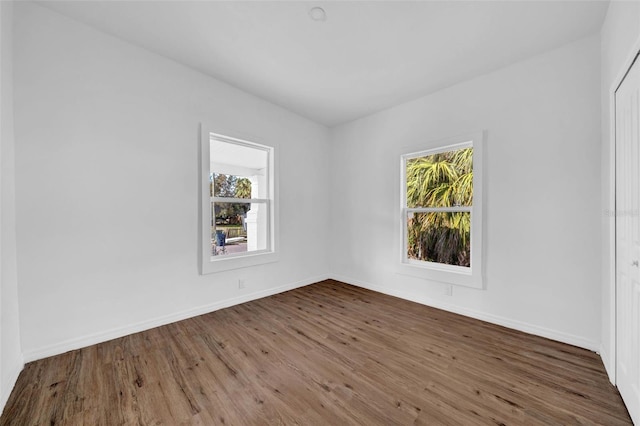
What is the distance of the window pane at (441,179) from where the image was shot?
10.1 feet

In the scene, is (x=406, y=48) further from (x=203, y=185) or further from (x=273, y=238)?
(x=273, y=238)

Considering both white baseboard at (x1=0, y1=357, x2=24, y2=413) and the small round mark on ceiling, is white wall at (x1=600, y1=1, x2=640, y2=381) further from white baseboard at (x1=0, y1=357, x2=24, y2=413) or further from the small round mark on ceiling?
white baseboard at (x1=0, y1=357, x2=24, y2=413)

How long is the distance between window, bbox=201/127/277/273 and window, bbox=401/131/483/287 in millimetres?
1957

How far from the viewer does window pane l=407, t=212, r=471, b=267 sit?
10.2 ft

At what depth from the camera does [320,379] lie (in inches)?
72.3

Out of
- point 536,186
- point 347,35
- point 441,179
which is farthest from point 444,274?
point 347,35

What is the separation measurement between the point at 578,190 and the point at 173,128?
3.96 metres

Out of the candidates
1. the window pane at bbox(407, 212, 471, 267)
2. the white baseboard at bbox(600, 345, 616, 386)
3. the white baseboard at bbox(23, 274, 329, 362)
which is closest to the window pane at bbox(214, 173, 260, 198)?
the white baseboard at bbox(23, 274, 329, 362)

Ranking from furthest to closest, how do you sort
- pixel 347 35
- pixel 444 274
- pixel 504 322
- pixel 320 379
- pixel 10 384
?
pixel 444 274
pixel 504 322
pixel 347 35
pixel 320 379
pixel 10 384

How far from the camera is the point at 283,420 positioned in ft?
4.83

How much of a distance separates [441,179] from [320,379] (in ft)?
8.77

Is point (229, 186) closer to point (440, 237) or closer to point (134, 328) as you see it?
point (134, 328)

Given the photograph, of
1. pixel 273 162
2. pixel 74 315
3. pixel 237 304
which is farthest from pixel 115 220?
pixel 273 162

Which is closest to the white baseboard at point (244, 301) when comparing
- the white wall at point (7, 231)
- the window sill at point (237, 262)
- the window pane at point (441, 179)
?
the white wall at point (7, 231)
